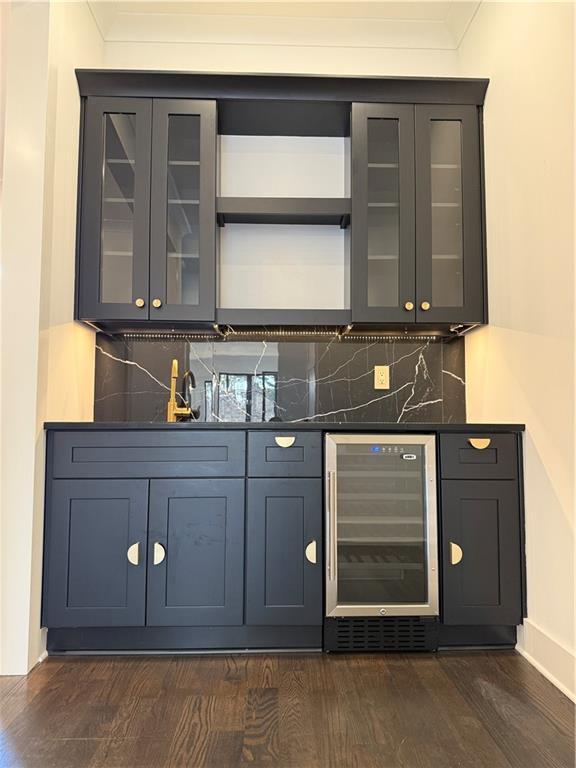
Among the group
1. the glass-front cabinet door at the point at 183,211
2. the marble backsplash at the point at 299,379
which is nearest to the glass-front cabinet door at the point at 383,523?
the marble backsplash at the point at 299,379

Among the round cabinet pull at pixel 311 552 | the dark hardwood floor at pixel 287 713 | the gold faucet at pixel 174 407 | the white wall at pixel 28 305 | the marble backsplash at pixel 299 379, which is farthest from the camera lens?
the marble backsplash at pixel 299 379

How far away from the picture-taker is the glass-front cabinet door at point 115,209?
2314 millimetres

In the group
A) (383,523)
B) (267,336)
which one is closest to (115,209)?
(267,336)

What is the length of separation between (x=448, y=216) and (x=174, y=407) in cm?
159

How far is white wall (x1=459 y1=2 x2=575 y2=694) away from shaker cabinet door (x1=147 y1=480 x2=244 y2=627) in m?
1.13

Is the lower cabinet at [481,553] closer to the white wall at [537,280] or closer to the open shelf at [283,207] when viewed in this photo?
the white wall at [537,280]

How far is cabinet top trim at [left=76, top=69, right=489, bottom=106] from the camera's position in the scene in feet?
7.63

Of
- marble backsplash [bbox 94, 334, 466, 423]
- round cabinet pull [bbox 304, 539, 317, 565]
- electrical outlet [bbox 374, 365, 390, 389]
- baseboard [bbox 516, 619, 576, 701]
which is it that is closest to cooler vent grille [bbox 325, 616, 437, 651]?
round cabinet pull [bbox 304, 539, 317, 565]

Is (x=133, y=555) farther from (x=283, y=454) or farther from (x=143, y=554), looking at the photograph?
(x=283, y=454)

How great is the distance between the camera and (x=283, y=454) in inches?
80.1

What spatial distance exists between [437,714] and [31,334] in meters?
1.89

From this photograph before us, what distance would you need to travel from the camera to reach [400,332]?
2631mm

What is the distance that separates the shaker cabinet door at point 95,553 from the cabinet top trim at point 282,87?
1.76 m

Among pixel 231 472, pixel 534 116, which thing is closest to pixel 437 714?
pixel 231 472
